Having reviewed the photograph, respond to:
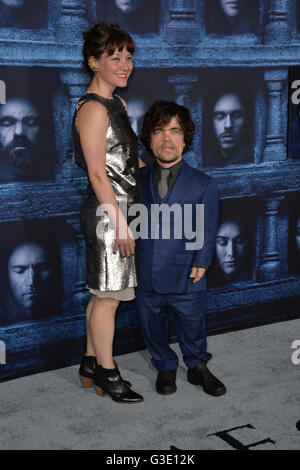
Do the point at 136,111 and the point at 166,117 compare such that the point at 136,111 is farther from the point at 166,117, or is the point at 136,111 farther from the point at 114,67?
the point at 114,67

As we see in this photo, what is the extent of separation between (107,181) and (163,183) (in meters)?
0.38

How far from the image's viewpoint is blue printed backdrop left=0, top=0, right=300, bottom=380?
2.94 metres

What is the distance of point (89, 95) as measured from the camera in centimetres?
253

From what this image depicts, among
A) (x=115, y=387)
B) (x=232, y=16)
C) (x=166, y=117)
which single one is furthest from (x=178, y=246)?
(x=232, y=16)

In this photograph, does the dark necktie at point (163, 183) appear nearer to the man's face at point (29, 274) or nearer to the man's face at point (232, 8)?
the man's face at point (29, 274)

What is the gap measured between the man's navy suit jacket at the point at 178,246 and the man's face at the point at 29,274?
63 centimetres

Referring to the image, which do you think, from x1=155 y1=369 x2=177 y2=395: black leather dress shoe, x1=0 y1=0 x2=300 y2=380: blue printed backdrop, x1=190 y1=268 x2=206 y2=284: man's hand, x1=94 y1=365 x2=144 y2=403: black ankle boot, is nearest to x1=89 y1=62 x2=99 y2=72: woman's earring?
x1=0 y1=0 x2=300 y2=380: blue printed backdrop

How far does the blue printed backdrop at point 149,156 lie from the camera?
2.94 metres

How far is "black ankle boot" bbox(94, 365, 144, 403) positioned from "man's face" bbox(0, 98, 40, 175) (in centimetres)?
111

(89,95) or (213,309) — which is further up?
(89,95)

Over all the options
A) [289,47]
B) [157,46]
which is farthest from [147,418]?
[289,47]

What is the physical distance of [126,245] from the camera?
256cm

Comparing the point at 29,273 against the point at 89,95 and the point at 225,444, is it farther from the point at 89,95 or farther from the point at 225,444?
the point at 225,444

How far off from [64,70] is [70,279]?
1132mm
